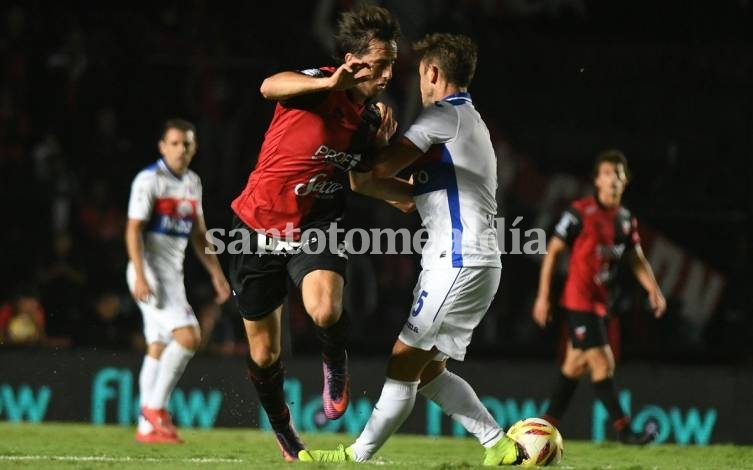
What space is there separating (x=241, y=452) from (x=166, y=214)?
192 centimetres

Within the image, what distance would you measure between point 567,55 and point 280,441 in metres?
5.28

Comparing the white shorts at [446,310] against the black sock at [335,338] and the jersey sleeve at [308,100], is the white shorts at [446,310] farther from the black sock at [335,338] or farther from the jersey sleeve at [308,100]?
the jersey sleeve at [308,100]

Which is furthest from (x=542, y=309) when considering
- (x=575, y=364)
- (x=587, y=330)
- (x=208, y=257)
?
(x=208, y=257)

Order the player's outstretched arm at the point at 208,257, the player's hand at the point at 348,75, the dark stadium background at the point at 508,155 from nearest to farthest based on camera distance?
the player's hand at the point at 348,75
the player's outstretched arm at the point at 208,257
the dark stadium background at the point at 508,155

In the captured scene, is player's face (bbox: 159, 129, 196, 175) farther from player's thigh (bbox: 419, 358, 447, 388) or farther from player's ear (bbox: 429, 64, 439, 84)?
player's thigh (bbox: 419, 358, 447, 388)

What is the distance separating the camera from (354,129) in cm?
618

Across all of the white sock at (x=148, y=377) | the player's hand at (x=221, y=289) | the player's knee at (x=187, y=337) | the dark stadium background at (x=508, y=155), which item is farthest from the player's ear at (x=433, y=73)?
the dark stadium background at (x=508, y=155)

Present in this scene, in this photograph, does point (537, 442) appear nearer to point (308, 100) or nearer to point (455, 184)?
point (455, 184)

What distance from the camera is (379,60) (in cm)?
600

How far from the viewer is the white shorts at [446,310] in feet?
18.8

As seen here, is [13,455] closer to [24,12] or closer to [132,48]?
[132,48]

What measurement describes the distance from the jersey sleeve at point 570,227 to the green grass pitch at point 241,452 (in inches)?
56.2

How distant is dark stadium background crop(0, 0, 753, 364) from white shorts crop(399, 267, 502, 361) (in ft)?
14.9

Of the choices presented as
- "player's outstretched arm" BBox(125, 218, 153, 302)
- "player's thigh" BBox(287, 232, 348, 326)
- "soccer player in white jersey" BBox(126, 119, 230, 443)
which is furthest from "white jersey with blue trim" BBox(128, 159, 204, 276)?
"player's thigh" BBox(287, 232, 348, 326)
